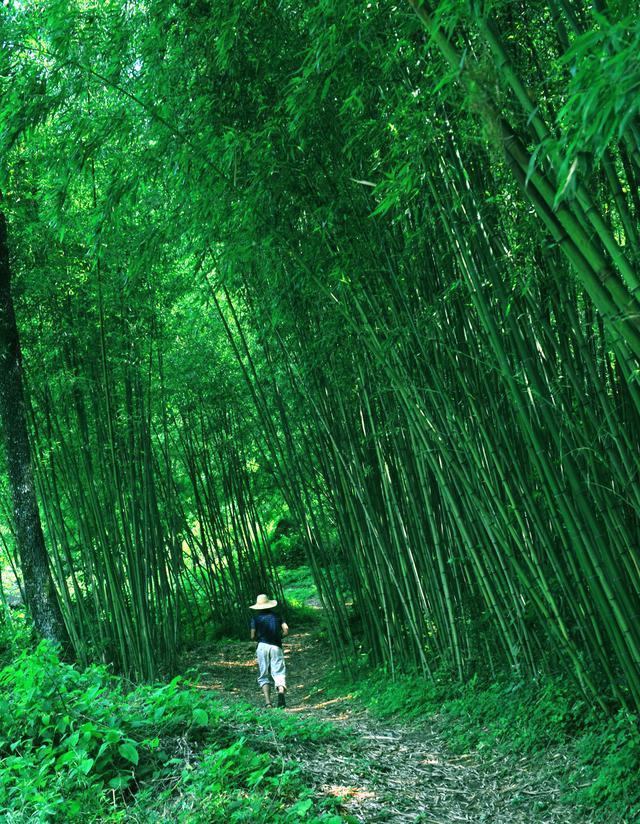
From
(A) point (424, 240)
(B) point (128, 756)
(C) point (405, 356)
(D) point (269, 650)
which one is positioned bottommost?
(D) point (269, 650)

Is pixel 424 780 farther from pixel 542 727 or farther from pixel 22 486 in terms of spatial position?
pixel 22 486

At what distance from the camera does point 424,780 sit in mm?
3279

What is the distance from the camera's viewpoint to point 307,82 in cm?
279

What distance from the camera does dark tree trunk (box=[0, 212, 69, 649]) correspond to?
539cm

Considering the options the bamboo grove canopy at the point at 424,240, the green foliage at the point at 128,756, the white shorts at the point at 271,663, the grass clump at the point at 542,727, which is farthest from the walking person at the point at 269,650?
the green foliage at the point at 128,756

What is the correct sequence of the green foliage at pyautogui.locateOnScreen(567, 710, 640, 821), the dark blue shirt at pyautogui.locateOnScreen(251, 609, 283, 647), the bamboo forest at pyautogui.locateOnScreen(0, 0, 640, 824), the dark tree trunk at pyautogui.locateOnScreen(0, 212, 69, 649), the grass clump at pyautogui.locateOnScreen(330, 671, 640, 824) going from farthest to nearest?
1. the dark blue shirt at pyautogui.locateOnScreen(251, 609, 283, 647)
2. the dark tree trunk at pyautogui.locateOnScreen(0, 212, 69, 649)
3. the grass clump at pyautogui.locateOnScreen(330, 671, 640, 824)
4. the green foliage at pyautogui.locateOnScreen(567, 710, 640, 821)
5. the bamboo forest at pyautogui.locateOnScreen(0, 0, 640, 824)

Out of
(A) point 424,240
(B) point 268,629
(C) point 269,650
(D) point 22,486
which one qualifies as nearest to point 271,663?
(C) point 269,650

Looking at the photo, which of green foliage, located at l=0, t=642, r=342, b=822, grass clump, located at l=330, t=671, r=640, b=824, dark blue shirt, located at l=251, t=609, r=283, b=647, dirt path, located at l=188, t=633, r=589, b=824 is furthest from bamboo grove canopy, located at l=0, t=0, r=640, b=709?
green foliage, located at l=0, t=642, r=342, b=822

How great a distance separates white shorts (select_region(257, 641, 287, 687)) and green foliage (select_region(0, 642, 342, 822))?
1887 millimetres

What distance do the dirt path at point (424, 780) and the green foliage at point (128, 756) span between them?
20 cm

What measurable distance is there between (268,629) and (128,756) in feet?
9.17

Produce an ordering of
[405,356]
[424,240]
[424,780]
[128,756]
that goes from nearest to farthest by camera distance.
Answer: [128,756]
[424,780]
[424,240]
[405,356]

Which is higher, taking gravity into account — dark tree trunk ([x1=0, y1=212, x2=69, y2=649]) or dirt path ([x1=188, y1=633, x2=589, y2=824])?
dark tree trunk ([x1=0, y1=212, x2=69, y2=649])

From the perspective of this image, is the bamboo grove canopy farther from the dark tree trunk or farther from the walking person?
the walking person
